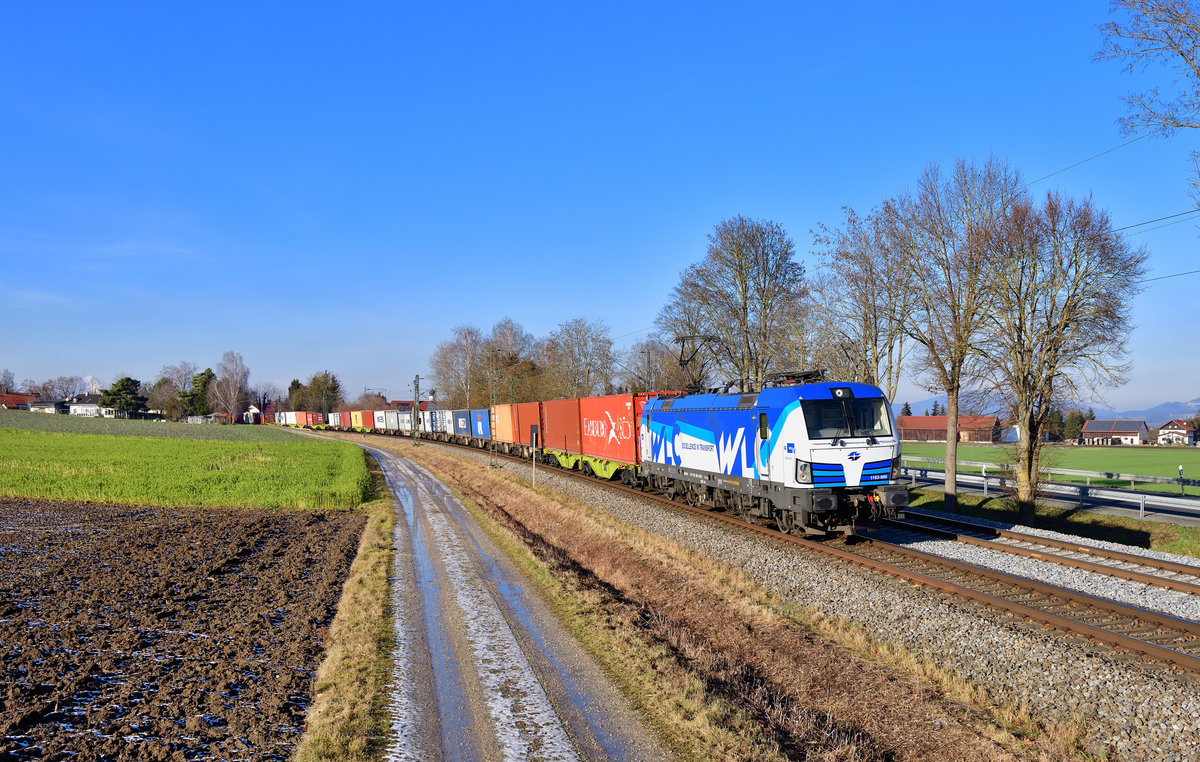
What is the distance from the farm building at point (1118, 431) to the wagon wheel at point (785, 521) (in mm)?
110526

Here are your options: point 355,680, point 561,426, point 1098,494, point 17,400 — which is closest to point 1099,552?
point 1098,494

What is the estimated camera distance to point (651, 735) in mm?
6516

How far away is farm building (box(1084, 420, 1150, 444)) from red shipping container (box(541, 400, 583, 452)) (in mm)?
100841

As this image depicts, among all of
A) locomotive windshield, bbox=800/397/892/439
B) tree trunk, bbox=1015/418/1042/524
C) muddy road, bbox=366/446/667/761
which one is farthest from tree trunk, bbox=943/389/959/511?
muddy road, bbox=366/446/667/761

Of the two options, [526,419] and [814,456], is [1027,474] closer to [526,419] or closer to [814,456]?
[814,456]

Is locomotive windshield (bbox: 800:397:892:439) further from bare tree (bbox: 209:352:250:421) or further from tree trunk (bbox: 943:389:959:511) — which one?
bare tree (bbox: 209:352:250:421)

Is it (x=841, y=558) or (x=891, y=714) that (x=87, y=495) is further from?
(x=891, y=714)

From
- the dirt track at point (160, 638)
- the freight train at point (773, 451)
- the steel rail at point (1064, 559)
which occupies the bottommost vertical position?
the steel rail at point (1064, 559)

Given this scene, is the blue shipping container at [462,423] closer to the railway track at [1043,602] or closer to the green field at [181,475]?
the green field at [181,475]

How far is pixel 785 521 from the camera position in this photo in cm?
1605

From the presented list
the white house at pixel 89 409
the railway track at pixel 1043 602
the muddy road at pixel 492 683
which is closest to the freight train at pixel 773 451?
the railway track at pixel 1043 602

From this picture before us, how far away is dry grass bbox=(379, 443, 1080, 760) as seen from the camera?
6238 millimetres

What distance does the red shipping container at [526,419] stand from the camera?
125 ft

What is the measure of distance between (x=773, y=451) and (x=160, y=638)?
11541 mm
